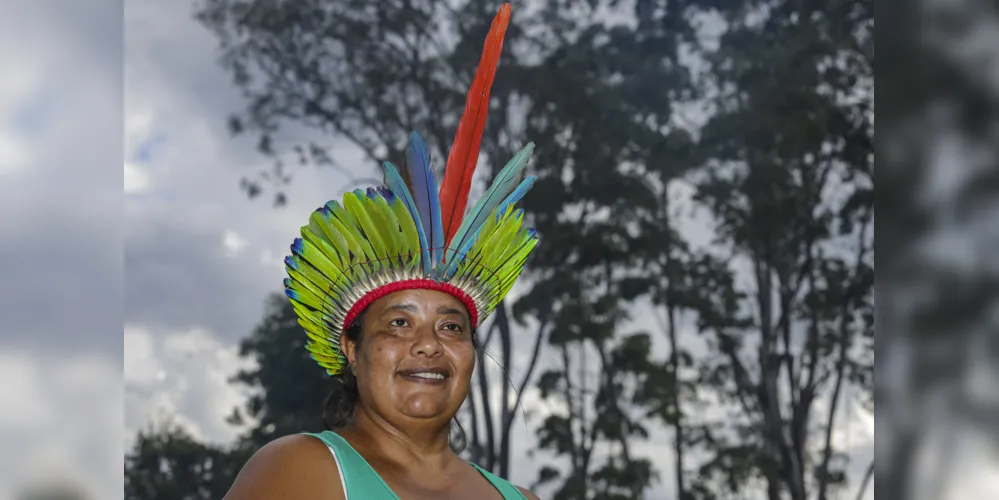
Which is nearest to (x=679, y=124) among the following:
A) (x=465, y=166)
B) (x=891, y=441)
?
(x=891, y=441)

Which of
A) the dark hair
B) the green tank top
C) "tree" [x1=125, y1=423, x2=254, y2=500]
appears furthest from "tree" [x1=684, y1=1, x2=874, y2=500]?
the green tank top

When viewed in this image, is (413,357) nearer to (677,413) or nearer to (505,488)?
(505,488)

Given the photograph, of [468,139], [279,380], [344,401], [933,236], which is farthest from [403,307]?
[279,380]

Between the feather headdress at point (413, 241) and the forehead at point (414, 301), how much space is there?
10mm

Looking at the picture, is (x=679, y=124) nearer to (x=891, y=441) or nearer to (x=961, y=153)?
(x=961, y=153)

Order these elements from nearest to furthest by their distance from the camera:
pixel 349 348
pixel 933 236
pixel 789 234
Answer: pixel 349 348 → pixel 933 236 → pixel 789 234

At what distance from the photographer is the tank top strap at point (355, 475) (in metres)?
1.62

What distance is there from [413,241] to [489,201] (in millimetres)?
171

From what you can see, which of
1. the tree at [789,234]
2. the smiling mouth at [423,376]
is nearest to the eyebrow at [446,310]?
the smiling mouth at [423,376]

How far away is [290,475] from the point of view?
1.57m

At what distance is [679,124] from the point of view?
5.84 meters

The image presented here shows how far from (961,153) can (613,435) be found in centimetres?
254

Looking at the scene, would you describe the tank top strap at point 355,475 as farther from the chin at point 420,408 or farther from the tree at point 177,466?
the tree at point 177,466

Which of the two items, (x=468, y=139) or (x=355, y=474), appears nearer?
(x=355, y=474)
